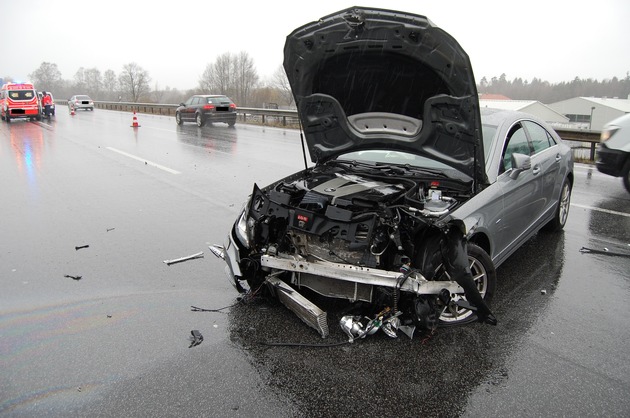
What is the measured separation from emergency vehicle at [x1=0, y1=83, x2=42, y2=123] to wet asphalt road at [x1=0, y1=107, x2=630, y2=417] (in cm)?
2711

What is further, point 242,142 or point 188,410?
point 242,142

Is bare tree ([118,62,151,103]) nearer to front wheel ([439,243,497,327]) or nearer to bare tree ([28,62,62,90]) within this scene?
bare tree ([28,62,62,90])

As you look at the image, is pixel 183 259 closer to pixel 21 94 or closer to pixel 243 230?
pixel 243 230

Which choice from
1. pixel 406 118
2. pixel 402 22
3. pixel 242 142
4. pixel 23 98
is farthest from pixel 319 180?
pixel 23 98

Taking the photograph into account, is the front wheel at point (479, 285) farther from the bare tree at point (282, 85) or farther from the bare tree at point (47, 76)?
the bare tree at point (47, 76)

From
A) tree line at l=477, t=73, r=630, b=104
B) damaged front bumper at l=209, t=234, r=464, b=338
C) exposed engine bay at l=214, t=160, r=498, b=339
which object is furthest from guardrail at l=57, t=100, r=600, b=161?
tree line at l=477, t=73, r=630, b=104

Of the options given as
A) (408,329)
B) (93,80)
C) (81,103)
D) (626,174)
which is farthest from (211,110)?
(93,80)

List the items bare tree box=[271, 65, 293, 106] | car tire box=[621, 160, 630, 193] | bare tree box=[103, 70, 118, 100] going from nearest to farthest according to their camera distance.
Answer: car tire box=[621, 160, 630, 193]
bare tree box=[271, 65, 293, 106]
bare tree box=[103, 70, 118, 100]

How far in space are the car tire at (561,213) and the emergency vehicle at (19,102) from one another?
104 ft

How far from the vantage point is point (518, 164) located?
13.5 ft

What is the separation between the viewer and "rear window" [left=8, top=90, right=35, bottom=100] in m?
28.8

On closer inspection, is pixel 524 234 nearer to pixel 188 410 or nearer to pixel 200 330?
pixel 200 330

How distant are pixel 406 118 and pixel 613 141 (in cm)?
571

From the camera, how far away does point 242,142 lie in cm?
1628
